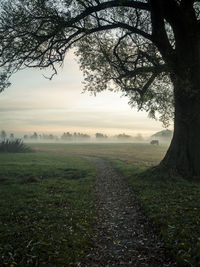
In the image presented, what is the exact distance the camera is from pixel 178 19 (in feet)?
55.1

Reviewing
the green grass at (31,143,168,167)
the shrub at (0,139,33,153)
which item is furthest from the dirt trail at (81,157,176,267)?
the shrub at (0,139,33,153)

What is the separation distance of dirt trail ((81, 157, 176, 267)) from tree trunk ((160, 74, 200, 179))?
6.36 meters

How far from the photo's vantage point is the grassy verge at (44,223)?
275 inches

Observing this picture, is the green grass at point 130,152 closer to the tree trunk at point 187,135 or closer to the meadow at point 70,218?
the tree trunk at point 187,135

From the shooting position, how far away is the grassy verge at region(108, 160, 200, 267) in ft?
23.1

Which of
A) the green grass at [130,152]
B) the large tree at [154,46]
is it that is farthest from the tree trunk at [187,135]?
the green grass at [130,152]

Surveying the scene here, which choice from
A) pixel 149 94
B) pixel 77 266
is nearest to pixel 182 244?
pixel 77 266

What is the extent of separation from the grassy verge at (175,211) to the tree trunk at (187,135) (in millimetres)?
1693

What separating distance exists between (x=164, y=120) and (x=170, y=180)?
780cm

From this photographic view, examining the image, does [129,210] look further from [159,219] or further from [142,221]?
[159,219]

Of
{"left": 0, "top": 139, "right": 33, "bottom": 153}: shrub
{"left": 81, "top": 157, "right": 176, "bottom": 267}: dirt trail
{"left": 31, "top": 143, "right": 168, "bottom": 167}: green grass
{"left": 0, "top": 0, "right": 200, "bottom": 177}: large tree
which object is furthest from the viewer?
{"left": 0, "top": 139, "right": 33, "bottom": 153}: shrub

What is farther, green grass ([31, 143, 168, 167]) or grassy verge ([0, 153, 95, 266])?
green grass ([31, 143, 168, 167])

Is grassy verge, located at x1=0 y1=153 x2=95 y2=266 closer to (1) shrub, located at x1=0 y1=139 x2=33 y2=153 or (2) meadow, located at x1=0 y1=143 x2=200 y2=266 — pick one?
(2) meadow, located at x1=0 y1=143 x2=200 y2=266

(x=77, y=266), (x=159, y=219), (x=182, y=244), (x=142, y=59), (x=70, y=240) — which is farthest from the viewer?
(x=142, y=59)
